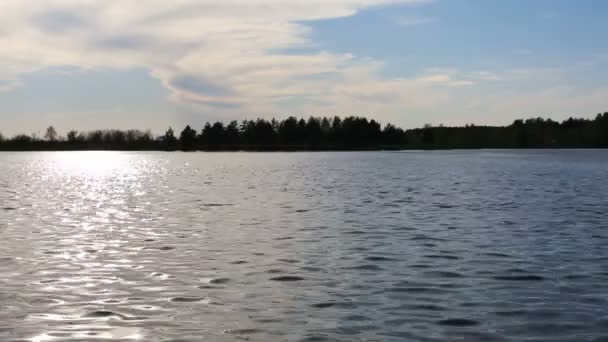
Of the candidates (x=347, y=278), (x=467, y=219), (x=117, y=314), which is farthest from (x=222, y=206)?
(x=117, y=314)

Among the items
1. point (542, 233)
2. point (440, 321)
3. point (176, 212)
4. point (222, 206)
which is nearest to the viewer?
point (440, 321)

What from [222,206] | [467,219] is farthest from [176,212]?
[467,219]

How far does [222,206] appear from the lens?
41.1 m

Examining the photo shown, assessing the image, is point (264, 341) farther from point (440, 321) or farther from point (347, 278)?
point (347, 278)

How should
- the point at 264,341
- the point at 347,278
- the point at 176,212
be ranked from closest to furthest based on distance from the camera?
the point at 264,341 < the point at 347,278 < the point at 176,212

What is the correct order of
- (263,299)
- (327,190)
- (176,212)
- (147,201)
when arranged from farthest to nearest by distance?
1. (327,190)
2. (147,201)
3. (176,212)
4. (263,299)

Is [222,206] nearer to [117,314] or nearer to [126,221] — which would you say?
[126,221]

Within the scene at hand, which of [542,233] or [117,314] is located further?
[542,233]

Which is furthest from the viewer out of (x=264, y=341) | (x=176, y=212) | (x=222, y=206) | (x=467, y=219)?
(x=222, y=206)

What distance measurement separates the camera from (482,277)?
17.8 meters

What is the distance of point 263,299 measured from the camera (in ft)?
50.1

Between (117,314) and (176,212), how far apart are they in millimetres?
23852

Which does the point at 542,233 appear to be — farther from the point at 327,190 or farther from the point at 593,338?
the point at 327,190

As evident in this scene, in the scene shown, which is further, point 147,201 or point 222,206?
point 147,201
